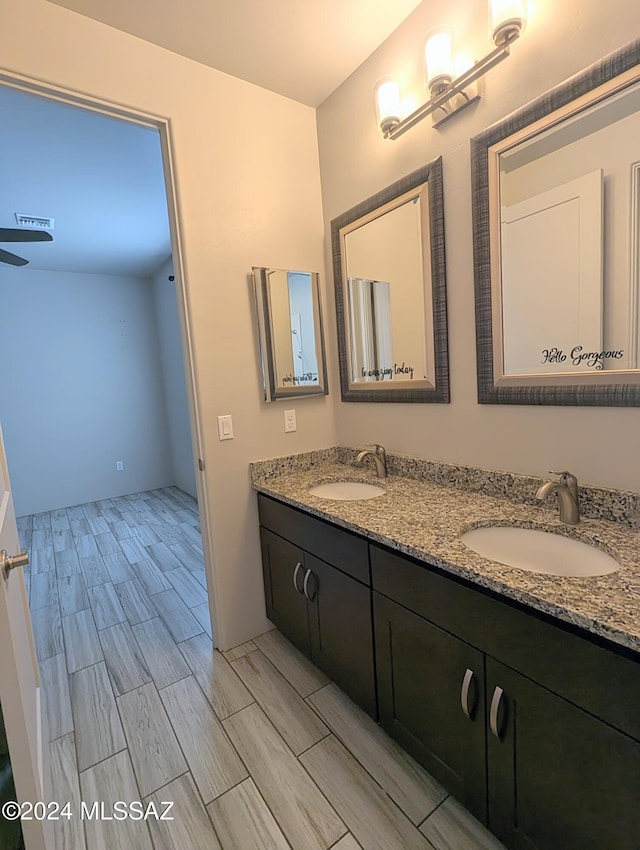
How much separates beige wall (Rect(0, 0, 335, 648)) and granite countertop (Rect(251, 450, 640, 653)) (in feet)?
0.80

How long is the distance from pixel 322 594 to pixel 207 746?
0.66 meters

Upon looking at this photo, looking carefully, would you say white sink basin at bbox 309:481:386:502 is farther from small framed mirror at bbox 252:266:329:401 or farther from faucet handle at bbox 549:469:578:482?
faucet handle at bbox 549:469:578:482

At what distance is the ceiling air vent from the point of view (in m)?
3.05

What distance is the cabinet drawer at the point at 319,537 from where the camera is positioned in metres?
1.39

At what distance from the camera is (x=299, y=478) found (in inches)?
78.9

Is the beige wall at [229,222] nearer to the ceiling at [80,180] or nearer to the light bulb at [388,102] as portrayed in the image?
the ceiling at [80,180]

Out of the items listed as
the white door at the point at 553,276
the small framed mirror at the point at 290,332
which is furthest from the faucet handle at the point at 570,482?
the small framed mirror at the point at 290,332

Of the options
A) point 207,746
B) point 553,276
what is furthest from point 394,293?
point 207,746

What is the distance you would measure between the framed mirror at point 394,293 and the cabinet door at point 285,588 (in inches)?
32.0

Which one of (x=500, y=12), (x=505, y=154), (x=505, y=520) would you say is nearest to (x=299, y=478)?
(x=505, y=520)

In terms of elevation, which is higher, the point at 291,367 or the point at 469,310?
the point at 469,310

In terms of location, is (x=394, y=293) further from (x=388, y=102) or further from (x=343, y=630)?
(x=343, y=630)

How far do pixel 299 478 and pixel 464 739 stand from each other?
3.90ft

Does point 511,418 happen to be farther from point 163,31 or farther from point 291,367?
point 163,31
